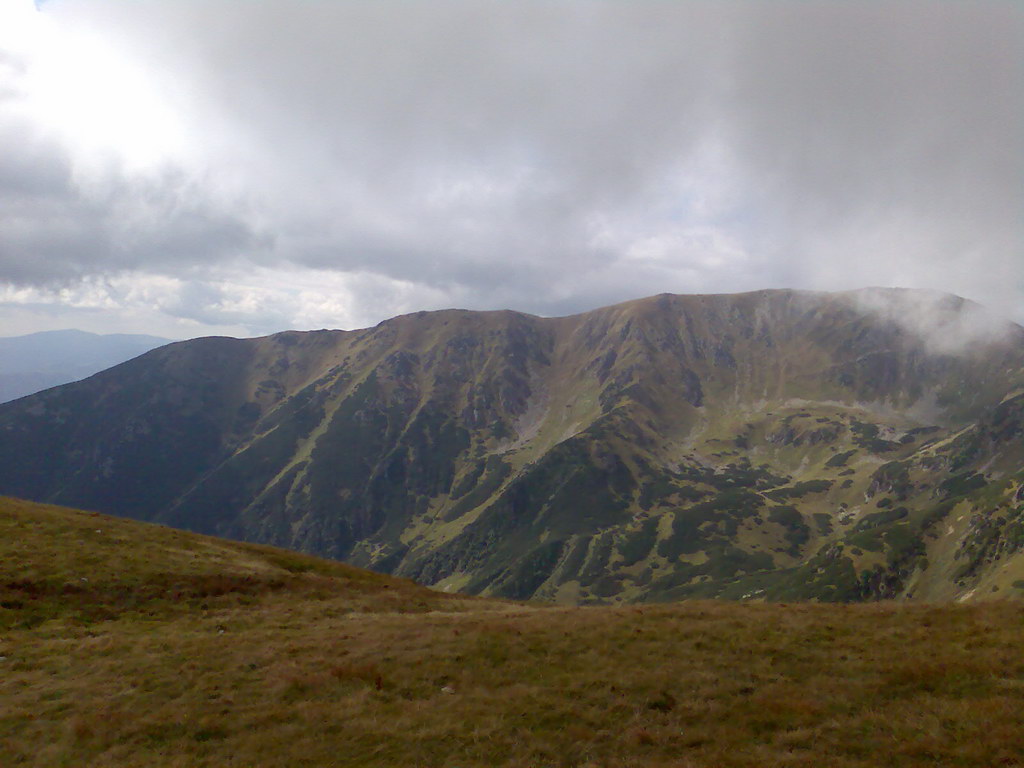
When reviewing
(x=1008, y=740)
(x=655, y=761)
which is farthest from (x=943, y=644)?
(x=655, y=761)

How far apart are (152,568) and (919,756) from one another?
47.3 meters

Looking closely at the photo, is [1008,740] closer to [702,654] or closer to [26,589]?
[702,654]

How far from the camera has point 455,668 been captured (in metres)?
26.9

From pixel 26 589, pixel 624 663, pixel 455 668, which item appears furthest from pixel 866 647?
pixel 26 589

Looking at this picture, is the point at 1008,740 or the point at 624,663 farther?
the point at 624,663

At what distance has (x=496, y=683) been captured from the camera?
993 inches

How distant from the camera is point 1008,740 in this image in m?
18.2

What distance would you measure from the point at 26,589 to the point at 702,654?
4208cm

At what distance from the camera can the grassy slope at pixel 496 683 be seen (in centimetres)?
1995

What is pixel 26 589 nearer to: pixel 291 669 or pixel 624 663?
pixel 291 669

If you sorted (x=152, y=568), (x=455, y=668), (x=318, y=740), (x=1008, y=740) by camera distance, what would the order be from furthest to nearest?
(x=152, y=568) → (x=455, y=668) → (x=318, y=740) → (x=1008, y=740)

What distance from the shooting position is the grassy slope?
1995 centimetres

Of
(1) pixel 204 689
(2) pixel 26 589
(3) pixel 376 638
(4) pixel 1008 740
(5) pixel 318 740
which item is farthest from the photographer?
(2) pixel 26 589

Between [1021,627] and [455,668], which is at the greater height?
[1021,627]
